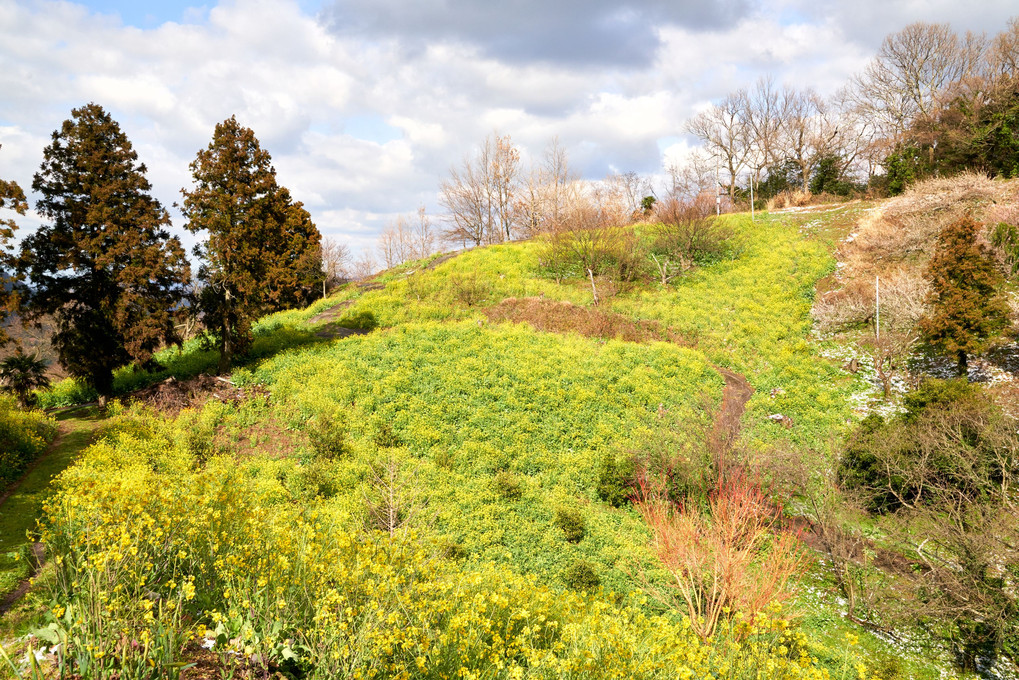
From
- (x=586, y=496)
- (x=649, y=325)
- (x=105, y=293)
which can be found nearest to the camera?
(x=586, y=496)

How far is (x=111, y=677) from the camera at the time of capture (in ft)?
14.4

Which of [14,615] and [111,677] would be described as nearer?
[111,677]

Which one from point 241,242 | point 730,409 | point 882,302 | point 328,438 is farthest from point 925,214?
point 241,242

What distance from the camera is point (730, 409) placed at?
60.0 ft

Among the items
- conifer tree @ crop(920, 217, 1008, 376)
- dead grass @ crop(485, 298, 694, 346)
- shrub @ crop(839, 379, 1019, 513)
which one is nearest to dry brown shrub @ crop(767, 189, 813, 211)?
dead grass @ crop(485, 298, 694, 346)

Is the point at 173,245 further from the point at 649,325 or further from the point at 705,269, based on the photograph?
the point at 705,269

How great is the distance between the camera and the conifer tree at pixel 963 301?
1738cm

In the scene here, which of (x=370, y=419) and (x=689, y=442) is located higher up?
(x=370, y=419)

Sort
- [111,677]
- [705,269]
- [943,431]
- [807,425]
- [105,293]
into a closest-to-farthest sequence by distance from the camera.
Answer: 1. [111,677]
2. [943,431]
3. [105,293]
4. [807,425]
5. [705,269]

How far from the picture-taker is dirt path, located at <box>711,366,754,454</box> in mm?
13906

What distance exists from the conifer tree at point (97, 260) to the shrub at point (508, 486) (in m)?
12.0

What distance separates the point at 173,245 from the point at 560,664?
18.1m

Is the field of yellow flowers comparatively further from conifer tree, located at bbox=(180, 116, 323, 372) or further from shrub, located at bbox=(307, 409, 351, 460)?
conifer tree, located at bbox=(180, 116, 323, 372)

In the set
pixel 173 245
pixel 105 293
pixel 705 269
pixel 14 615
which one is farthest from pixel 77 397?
pixel 705 269
